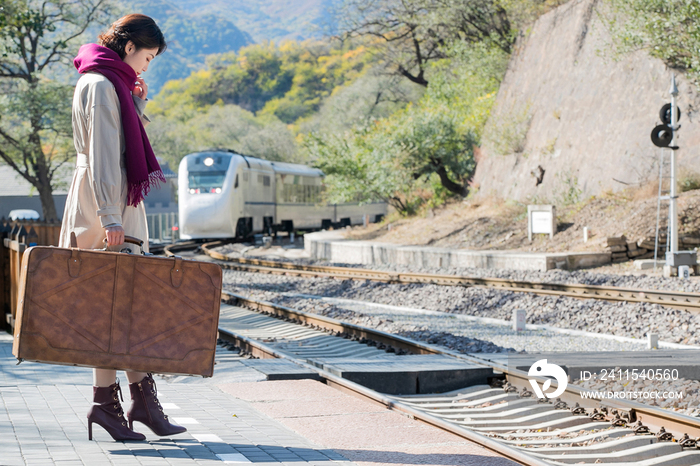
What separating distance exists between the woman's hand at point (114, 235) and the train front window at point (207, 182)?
78.5 feet

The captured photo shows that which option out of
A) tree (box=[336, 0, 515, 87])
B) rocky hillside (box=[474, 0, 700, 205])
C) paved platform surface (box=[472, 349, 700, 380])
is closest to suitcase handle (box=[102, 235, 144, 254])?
paved platform surface (box=[472, 349, 700, 380])

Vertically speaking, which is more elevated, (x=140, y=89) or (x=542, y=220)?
(x=140, y=89)

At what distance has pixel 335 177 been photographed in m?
31.8

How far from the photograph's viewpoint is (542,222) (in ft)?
66.2

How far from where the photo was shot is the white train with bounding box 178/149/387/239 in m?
27.8

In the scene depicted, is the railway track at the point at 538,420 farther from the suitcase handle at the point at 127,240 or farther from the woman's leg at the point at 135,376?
the suitcase handle at the point at 127,240

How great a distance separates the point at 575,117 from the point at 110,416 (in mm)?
23557

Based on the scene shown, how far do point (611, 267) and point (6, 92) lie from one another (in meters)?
29.6

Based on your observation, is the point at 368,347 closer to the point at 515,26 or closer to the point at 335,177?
the point at 335,177

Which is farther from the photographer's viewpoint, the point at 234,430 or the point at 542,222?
the point at 542,222

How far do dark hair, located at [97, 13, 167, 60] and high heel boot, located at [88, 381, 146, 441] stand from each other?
184cm

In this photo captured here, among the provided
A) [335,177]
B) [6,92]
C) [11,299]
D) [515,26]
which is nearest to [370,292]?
[11,299]

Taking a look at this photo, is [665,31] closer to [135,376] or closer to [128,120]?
[128,120]

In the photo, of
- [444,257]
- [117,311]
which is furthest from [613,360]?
[444,257]
